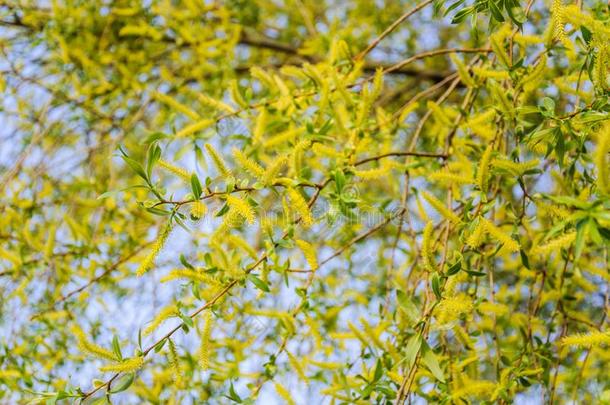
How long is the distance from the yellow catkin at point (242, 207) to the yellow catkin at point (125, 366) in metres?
0.28

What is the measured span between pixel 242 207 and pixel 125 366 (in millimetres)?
306

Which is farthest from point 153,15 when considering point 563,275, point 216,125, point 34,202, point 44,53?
point 563,275

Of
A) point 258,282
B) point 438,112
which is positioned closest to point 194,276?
point 258,282

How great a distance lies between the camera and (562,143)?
105cm

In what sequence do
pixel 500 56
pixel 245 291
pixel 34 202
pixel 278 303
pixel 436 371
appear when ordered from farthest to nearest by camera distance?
pixel 278 303
pixel 34 202
pixel 245 291
pixel 500 56
pixel 436 371

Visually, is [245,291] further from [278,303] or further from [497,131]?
[497,131]

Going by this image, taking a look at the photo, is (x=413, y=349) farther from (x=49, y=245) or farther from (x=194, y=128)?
(x=49, y=245)

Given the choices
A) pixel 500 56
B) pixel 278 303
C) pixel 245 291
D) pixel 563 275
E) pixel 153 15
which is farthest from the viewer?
pixel 153 15

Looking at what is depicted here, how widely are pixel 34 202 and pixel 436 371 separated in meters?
1.56

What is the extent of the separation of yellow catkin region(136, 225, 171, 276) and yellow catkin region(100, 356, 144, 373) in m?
0.14

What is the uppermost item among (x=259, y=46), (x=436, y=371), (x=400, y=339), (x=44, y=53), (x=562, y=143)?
(x=259, y=46)

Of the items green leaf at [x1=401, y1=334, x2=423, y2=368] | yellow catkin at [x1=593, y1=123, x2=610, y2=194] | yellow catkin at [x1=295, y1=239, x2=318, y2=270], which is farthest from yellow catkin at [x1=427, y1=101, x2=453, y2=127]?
yellow catkin at [x1=593, y1=123, x2=610, y2=194]

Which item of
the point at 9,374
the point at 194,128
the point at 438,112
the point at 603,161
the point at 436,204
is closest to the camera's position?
the point at 603,161

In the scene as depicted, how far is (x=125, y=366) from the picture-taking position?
990 millimetres
